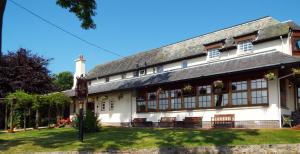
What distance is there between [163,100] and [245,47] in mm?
7324

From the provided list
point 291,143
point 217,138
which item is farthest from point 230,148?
point 291,143

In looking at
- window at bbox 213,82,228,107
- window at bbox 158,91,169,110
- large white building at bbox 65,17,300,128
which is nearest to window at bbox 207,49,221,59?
large white building at bbox 65,17,300,128

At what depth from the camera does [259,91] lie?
20719mm

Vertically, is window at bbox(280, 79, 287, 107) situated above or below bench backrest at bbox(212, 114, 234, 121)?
above

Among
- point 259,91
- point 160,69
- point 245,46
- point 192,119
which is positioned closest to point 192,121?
point 192,119

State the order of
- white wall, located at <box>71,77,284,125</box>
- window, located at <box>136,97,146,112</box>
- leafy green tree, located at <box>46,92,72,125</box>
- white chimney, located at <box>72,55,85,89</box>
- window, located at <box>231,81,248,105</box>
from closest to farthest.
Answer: white wall, located at <box>71,77,284,125</box>
window, located at <box>231,81,248,105</box>
window, located at <box>136,97,146,112</box>
leafy green tree, located at <box>46,92,72,125</box>
white chimney, located at <box>72,55,85,89</box>

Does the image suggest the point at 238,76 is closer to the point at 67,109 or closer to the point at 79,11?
the point at 79,11

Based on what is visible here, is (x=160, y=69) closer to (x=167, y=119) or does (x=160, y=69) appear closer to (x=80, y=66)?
(x=167, y=119)

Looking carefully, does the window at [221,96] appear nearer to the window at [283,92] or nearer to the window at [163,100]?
the window at [283,92]

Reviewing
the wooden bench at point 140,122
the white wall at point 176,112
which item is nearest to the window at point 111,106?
the white wall at point 176,112

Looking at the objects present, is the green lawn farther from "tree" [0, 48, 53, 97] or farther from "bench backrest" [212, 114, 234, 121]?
"tree" [0, 48, 53, 97]

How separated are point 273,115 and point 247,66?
11.1ft

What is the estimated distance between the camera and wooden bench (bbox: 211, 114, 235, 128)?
21.8 metres

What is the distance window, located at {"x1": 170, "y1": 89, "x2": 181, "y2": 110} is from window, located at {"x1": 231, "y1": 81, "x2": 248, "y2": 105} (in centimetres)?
471
